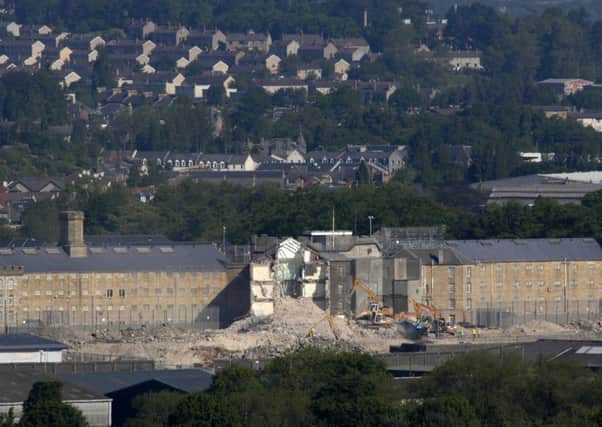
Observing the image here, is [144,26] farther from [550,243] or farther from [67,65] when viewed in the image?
[550,243]

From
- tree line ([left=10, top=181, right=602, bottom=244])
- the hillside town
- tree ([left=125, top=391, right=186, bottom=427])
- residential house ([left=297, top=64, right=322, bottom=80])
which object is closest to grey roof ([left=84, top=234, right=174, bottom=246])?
the hillside town

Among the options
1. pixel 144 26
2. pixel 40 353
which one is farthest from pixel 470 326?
pixel 144 26

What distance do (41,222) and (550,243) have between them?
20639 mm

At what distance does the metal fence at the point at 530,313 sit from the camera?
8469 cm

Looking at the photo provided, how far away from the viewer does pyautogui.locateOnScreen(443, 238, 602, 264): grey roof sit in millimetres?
86688

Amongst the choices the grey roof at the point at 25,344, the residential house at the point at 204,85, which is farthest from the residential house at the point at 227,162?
the grey roof at the point at 25,344

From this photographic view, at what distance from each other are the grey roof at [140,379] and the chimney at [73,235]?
23789 mm

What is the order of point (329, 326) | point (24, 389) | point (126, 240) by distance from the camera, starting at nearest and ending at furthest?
Result: point (24, 389)
point (329, 326)
point (126, 240)

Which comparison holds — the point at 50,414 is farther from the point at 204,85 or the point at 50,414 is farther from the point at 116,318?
the point at 204,85

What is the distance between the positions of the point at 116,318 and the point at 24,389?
88.4ft

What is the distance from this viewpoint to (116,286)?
83.9 m

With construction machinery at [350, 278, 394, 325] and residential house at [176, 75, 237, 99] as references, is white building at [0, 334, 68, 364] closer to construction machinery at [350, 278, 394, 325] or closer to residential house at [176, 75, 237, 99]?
construction machinery at [350, 278, 394, 325]

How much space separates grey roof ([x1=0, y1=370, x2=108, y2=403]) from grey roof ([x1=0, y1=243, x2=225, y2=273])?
24.5 m

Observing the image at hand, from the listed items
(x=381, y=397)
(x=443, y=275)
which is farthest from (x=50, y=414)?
(x=443, y=275)
